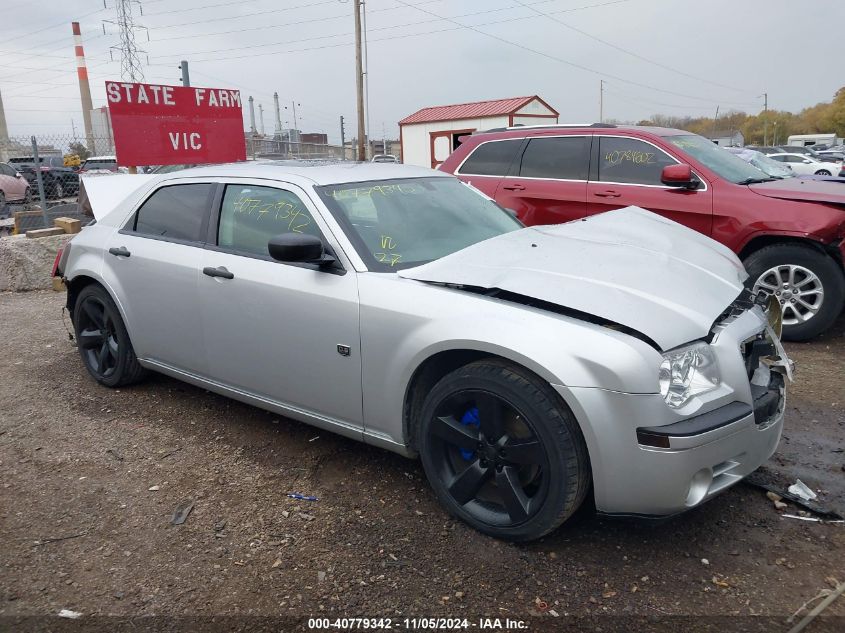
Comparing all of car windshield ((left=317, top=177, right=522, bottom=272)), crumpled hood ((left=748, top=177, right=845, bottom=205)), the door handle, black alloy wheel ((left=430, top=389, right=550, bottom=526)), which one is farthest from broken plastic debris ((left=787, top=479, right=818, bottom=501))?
crumpled hood ((left=748, top=177, right=845, bottom=205))

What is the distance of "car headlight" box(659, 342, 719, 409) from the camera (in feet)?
8.16

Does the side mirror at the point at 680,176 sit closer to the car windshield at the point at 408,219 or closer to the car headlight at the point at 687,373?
the car windshield at the point at 408,219

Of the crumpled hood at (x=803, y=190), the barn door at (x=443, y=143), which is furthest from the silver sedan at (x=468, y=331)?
the barn door at (x=443, y=143)

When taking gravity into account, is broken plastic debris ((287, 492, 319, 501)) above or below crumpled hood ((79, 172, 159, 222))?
below

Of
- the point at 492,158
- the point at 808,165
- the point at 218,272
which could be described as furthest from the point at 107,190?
the point at 808,165

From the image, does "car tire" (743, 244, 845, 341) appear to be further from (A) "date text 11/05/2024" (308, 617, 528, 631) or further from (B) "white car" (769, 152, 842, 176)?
(B) "white car" (769, 152, 842, 176)

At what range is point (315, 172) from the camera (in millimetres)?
3777

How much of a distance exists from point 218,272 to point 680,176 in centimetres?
414

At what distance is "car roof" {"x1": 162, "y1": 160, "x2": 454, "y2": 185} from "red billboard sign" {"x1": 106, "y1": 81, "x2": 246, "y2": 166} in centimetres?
499

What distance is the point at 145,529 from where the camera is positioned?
3.05m

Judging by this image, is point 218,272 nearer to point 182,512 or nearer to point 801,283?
point 182,512

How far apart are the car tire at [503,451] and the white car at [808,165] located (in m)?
25.3

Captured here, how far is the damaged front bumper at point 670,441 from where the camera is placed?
2.41m

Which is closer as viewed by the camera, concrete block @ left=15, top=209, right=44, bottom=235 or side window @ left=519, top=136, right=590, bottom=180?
side window @ left=519, top=136, right=590, bottom=180
